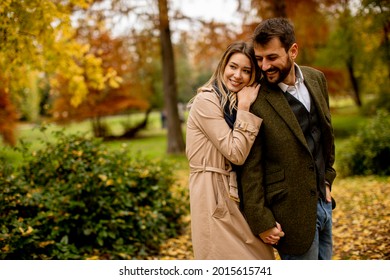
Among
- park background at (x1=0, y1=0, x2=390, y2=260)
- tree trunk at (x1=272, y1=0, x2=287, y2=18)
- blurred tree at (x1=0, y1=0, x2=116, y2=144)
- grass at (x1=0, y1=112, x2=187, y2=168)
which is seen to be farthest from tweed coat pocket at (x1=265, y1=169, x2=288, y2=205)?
tree trunk at (x1=272, y1=0, x2=287, y2=18)

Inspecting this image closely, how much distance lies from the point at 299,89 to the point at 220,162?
69 cm

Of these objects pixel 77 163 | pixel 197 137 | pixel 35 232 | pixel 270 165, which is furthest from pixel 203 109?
pixel 77 163

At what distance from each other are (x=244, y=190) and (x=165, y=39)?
11401 mm

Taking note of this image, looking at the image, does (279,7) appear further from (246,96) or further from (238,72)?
(246,96)

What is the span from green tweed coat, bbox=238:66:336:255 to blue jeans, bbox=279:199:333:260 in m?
0.09

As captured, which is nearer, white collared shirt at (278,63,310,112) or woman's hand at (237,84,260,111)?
woman's hand at (237,84,260,111)

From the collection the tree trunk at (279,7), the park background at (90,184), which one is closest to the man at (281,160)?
the park background at (90,184)

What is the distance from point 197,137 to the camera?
2.46 m

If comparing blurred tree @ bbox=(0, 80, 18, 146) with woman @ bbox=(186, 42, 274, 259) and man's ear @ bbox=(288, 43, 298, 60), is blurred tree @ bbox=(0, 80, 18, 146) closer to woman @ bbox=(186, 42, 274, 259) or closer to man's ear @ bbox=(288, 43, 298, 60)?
woman @ bbox=(186, 42, 274, 259)

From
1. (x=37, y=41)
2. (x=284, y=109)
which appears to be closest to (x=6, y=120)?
(x=37, y=41)

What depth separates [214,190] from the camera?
8.05ft

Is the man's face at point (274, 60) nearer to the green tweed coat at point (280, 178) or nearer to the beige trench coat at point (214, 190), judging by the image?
the green tweed coat at point (280, 178)

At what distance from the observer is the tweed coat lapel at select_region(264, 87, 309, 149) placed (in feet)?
7.67

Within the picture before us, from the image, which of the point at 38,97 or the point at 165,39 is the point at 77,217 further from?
the point at 38,97
